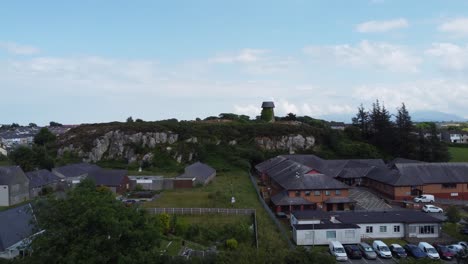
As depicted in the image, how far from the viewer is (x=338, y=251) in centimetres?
2278

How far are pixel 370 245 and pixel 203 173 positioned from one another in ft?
82.3

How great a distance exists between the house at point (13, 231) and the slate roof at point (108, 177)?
1654 cm

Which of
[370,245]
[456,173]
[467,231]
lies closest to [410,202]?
[456,173]

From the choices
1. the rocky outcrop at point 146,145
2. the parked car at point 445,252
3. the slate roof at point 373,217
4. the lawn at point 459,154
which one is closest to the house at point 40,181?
the rocky outcrop at point 146,145

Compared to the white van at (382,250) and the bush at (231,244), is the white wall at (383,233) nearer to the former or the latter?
the white van at (382,250)

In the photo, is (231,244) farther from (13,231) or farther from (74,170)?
(74,170)

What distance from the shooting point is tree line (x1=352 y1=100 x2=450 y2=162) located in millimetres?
57031

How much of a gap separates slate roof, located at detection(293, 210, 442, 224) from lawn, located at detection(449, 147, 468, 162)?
3738 cm

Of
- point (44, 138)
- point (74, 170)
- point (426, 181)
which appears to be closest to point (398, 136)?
point (426, 181)

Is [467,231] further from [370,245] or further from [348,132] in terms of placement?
[348,132]

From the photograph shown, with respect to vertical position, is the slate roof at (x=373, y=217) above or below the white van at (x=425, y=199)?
above

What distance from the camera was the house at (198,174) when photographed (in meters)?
44.5

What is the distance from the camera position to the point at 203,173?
1823 inches

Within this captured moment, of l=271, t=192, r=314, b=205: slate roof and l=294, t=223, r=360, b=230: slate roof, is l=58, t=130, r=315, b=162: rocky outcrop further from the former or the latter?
l=294, t=223, r=360, b=230: slate roof
